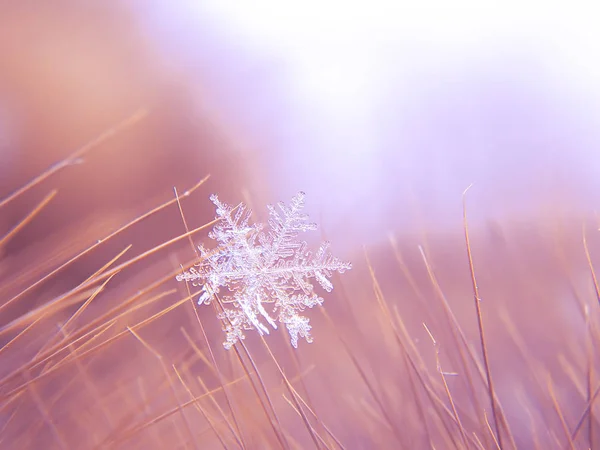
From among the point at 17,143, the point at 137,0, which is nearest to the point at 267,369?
the point at 17,143

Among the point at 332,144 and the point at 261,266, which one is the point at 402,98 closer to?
the point at 332,144

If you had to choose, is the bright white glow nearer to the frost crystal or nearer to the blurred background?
the blurred background

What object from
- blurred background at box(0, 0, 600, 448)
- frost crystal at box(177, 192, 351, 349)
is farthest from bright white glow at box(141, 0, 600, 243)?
frost crystal at box(177, 192, 351, 349)

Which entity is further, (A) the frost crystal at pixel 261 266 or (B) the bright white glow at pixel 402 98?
(B) the bright white glow at pixel 402 98

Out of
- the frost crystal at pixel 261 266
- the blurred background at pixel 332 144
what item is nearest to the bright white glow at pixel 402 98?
the blurred background at pixel 332 144

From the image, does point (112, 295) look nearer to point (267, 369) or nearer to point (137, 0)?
point (267, 369)

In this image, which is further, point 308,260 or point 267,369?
point 267,369

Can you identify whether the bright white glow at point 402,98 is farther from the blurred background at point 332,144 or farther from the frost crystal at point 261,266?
the frost crystal at point 261,266
